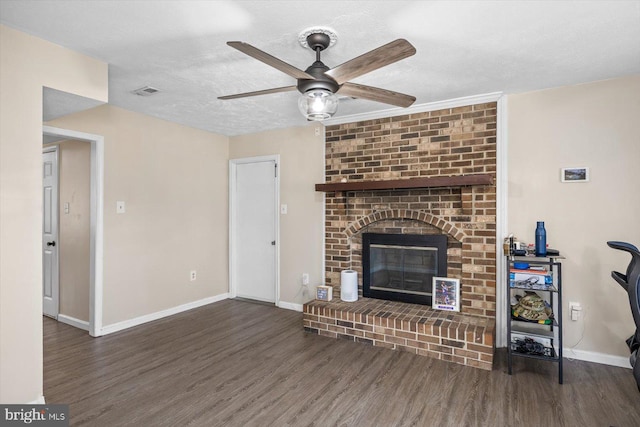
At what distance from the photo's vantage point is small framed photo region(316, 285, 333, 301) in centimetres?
390

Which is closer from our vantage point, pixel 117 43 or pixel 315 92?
pixel 315 92

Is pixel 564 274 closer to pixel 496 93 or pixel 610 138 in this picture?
pixel 610 138

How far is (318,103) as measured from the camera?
2.01m

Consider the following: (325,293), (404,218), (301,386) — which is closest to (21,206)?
(301,386)

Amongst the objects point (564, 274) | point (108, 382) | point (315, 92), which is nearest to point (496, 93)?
point (564, 274)

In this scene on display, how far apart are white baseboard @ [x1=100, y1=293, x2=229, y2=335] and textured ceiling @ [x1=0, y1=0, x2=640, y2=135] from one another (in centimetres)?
218

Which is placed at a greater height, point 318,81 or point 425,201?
point 318,81

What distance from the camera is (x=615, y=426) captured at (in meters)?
2.12

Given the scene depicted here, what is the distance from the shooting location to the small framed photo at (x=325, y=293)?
3.90m

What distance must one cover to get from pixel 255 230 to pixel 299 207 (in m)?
0.85

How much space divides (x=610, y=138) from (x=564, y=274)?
47.2 inches

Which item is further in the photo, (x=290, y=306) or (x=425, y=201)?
(x=290, y=306)

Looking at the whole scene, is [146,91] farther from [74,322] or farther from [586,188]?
[586,188]

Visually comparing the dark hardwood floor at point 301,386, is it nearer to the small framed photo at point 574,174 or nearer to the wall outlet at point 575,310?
the wall outlet at point 575,310
